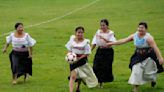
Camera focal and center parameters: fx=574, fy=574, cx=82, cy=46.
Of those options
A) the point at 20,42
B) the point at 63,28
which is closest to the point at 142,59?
the point at 20,42

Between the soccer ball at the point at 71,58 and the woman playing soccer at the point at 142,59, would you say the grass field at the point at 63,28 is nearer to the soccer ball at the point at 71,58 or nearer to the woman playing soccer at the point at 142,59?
the woman playing soccer at the point at 142,59

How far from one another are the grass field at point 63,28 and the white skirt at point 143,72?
1.75 ft

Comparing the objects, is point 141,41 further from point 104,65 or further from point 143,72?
point 104,65

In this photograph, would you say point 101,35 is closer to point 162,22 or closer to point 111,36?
point 111,36

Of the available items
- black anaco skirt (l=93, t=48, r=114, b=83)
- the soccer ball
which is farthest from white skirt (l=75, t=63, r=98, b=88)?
black anaco skirt (l=93, t=48, r=114, b=83)

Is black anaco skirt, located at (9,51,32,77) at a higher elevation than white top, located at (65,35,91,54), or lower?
lower

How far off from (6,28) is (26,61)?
51.9ft

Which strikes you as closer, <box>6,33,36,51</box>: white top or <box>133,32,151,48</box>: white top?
<box>133,32,151,48</box>: white top

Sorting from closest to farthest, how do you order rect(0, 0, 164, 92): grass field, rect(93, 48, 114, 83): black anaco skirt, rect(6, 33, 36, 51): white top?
rect(93, 48, 114, 83): black anaco skirt, rect(6, 33, 36, 51): white top, rect(0, 0, 164, 92): grass field

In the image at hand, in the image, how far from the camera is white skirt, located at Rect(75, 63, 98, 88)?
14.3 m

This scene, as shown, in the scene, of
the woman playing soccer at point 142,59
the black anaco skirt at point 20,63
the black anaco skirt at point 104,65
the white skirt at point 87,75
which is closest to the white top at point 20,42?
the black anaco skirt at point 20,63

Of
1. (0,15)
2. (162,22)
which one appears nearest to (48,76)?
(162,22)

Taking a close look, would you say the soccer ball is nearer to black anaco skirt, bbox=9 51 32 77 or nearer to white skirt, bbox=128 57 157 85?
white skirt, bbox=128 57 157 85

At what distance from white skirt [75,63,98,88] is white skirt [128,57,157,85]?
37.5 inches
